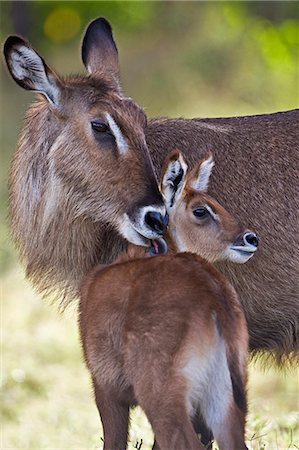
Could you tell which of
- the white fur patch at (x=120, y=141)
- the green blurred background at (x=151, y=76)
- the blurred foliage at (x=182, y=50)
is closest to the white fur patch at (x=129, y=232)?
the white fur patch at (x=120, y=141)

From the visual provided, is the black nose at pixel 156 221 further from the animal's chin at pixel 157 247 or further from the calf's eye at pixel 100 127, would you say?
the calf's eye at pixel 100 127

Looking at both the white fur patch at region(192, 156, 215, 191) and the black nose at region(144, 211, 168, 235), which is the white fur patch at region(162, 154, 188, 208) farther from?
the black nose at region(144, 211, 168, 235)

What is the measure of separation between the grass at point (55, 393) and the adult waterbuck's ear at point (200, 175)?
156 centimetres

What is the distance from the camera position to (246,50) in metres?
21.2

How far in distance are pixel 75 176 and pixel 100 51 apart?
1.21m

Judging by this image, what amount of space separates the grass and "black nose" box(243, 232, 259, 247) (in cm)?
132

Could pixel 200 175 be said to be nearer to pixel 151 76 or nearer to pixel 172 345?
pixel 172 345

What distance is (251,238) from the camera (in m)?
6.60

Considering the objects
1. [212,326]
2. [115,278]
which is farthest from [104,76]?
[212,326]

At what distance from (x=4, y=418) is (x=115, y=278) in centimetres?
434

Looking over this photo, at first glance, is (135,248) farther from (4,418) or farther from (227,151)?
(4,418)

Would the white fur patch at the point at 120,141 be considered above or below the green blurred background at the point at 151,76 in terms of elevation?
above

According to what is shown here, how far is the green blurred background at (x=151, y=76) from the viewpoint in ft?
36.9

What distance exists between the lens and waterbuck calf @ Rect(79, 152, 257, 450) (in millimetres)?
5523
